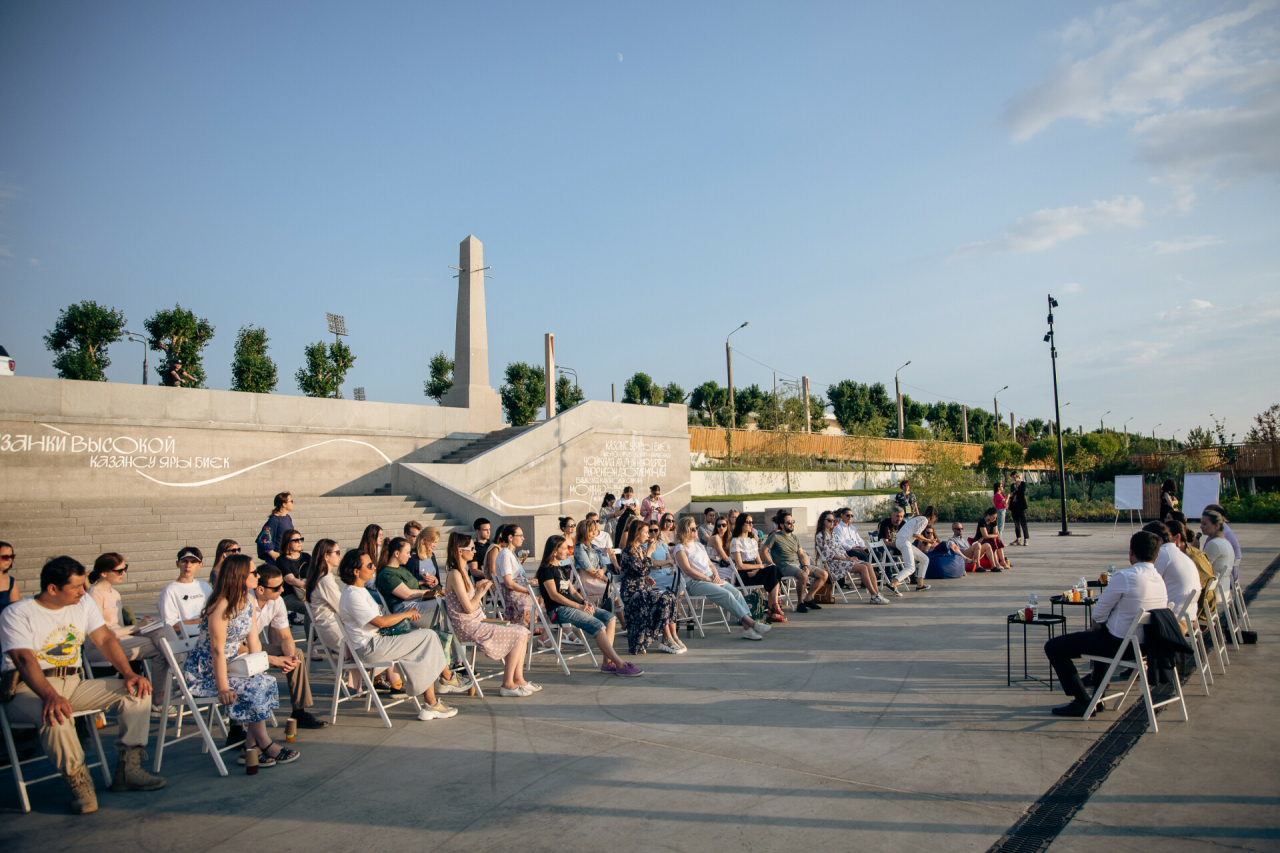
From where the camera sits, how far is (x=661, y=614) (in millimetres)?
7590

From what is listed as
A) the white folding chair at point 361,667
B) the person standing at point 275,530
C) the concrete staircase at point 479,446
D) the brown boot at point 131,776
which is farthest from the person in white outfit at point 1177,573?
the concrete staircase at point 479,446

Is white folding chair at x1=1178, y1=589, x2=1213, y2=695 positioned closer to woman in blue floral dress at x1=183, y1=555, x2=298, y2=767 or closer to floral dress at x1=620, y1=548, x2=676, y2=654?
floral dress at x1=620, y1=548, x2=676, y2=654

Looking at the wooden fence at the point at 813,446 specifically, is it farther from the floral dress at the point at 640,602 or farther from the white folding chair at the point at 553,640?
the floral dress at the point at 640,602

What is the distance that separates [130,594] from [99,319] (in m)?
27.4

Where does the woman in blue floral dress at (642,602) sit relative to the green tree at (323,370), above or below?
below

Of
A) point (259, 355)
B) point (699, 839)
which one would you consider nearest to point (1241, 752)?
point (699, 839)

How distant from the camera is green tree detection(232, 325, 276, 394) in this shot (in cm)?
3469

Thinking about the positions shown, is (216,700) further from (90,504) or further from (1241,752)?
(90,504)

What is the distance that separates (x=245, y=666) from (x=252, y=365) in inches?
1344

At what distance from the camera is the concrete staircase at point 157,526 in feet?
39.8

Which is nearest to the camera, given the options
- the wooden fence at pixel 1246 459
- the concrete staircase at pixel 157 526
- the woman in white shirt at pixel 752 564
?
the woman in white shirt at pixel 752 564

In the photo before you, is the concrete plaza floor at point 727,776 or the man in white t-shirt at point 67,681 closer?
the concrete plaza floor at point 727,776

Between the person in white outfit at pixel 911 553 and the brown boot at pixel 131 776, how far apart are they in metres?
9.37

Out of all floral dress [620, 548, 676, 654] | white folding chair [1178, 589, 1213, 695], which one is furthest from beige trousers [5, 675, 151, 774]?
white folding chair [1178, 589, 1213, 695]
